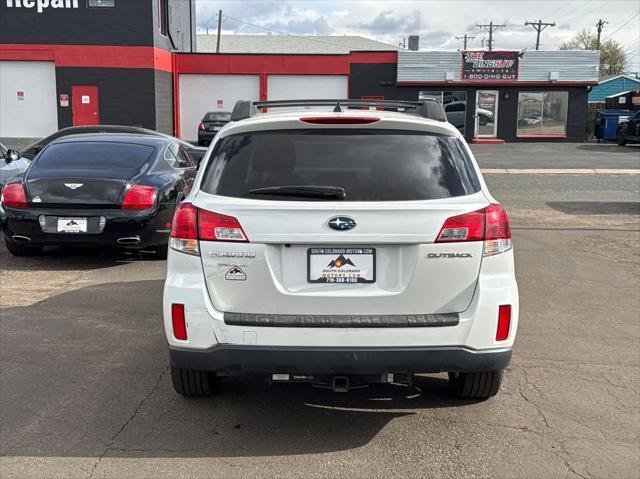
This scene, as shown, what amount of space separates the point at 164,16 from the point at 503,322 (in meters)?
33.0

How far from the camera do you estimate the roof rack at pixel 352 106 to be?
14.0 feet

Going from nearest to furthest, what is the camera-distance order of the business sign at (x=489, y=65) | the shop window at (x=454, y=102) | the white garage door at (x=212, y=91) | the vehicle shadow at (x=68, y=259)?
the vehicle shadow at (x=68, y=259)
the white garage door at (x=212, y=91)
the business sign at (x=489, y=65)
the shop window at (x=454, y=102)

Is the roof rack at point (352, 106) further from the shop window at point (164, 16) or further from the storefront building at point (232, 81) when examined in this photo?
the shop window at point (164, 16)

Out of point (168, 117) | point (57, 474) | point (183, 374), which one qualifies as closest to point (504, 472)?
point (183, 374)

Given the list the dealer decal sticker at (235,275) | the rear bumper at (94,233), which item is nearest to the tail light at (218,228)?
the dealer decal sticker at (235,275)

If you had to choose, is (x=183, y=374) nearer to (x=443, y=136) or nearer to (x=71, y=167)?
(x=443, y=136)

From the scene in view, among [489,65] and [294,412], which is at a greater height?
[489,65]

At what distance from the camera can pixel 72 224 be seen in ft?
25.6

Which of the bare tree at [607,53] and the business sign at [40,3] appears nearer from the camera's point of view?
the business sign at [40,3]

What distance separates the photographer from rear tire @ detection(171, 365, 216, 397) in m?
4.22

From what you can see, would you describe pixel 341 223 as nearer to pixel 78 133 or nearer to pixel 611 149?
pixel 78 133

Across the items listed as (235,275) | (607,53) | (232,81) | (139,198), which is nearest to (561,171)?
(139,198)

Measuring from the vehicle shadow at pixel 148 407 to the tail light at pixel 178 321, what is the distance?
0.60 metres

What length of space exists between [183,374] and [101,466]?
0.80 m
